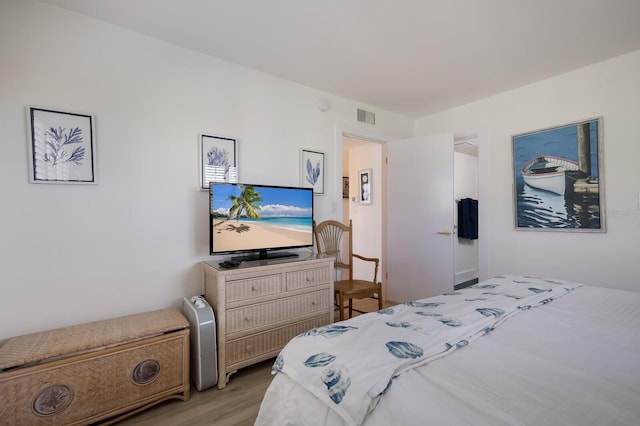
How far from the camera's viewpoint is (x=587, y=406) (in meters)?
0.72

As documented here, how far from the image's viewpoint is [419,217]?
3561mm

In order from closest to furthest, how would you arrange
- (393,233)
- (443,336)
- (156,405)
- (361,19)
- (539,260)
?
(443,336)
(156,405)
(361,19)
(539,260)
(393,233)

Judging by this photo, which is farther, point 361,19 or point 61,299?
point 361,19

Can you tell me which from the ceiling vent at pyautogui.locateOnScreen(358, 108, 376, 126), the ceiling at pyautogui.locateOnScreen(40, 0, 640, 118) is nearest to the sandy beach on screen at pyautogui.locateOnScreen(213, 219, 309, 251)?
the ceiling at pyautogui.locateOnScreen(40, 0, 640, 118)

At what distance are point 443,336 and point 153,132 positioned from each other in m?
2.21

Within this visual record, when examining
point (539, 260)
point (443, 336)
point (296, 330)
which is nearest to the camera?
point (443, 336)

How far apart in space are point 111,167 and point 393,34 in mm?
2154

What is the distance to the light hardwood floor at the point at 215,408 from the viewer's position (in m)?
1.66

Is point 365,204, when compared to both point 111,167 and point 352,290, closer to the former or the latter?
point 352,290

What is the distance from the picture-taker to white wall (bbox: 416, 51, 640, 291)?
2426 mm

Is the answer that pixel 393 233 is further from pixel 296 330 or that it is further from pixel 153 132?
pixel 153 132

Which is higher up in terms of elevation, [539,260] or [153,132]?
[153,132]

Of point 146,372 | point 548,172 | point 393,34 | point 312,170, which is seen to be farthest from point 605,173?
point 146,372

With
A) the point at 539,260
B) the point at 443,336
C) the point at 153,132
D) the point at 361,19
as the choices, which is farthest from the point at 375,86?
the point at 443,336
